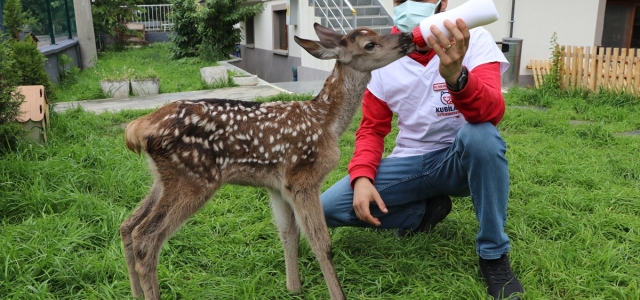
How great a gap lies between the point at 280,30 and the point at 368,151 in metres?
13.9

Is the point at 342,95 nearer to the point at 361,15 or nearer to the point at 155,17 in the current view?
the point at 361,15

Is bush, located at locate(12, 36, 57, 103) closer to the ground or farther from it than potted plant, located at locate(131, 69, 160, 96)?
farther from it

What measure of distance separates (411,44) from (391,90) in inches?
18.1

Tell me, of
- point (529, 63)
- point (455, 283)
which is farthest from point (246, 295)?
point (529, 63)

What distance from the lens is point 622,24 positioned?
522 inches

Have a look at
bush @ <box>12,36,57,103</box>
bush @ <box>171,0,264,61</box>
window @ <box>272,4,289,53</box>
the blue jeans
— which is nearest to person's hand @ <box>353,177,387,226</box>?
the blue jeans

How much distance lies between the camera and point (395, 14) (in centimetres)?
326

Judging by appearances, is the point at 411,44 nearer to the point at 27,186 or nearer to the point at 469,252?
the point at 469,252

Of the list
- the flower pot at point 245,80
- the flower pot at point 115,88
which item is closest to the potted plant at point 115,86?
the flower pot at point 115,88

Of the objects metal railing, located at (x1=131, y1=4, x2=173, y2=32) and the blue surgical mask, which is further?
metal railing, located at (x1=131, y1=4, x2=173, y2=32)

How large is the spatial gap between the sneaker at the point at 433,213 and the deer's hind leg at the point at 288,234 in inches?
35.6

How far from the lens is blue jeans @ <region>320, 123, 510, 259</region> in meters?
2.83

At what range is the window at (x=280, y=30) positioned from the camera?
1630 centimetres

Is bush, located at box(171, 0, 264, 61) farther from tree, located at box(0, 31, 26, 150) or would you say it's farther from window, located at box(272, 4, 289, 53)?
tree, located at box(0, 31, 26, 150)
